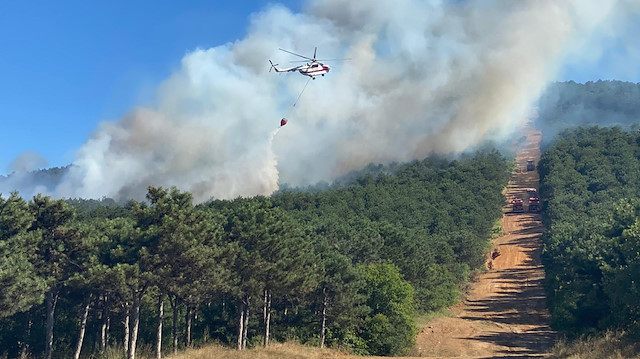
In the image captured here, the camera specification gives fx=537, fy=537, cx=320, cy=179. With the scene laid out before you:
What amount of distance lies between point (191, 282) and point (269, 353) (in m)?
11.0

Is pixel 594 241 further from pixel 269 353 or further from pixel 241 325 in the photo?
pixel 241 325

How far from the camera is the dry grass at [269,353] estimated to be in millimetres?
42875

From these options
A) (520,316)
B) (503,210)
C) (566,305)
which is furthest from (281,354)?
(503,210)

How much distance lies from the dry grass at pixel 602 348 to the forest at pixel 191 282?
18.6 meters

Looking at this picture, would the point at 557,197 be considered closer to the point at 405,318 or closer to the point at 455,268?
the point at 455,268

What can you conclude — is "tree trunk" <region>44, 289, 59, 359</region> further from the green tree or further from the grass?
the green tree

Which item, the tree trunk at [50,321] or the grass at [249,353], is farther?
the grass at [249,353]

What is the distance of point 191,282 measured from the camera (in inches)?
1630

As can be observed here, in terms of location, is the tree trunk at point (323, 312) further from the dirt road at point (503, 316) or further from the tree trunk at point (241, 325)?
the dirt road at point (503, 316)

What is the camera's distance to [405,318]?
5672cm

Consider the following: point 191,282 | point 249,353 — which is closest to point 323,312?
point 249,353

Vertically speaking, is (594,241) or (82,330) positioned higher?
(594,241)

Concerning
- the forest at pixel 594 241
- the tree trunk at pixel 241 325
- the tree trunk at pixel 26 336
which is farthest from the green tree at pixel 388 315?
the tree trunk at pixel 26 336

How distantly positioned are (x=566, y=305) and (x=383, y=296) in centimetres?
1837
